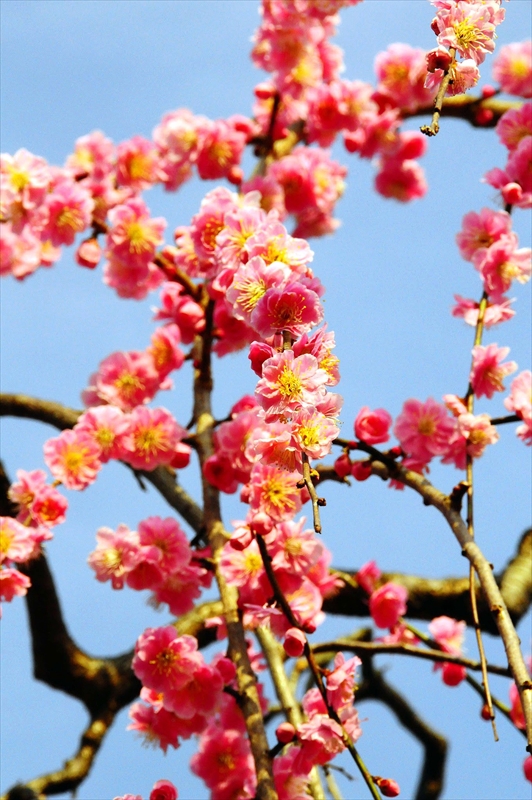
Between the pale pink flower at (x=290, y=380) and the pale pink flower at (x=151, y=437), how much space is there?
122 centimetres

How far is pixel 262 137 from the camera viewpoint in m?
3.74

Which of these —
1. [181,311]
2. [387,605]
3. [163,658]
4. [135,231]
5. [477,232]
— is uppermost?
[135,231]

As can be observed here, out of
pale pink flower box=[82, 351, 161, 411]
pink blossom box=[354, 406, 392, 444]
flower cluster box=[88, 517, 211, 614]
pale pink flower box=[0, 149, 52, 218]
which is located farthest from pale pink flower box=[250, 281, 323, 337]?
pale pink flower box=[0, 149, 52, 218]

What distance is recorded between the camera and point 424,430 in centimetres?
225

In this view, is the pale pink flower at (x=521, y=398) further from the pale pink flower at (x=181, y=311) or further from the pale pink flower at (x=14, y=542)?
the pale pink flower at (x=14, y=542)

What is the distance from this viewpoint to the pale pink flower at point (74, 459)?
2527 millimetres

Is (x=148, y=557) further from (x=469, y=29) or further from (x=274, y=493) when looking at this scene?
(x=469, y=29)

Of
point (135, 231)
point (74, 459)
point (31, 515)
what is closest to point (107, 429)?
point (74, 459)

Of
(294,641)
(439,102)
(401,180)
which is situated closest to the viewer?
(439,102)

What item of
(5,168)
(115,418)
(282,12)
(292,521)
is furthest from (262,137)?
(292,521)

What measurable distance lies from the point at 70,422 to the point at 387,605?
58.2 inches

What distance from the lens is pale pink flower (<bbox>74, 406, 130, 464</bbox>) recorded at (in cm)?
254

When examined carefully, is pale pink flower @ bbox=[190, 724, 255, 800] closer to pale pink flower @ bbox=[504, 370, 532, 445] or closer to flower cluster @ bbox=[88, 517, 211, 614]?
flower cluster @ bbox=[88, 517, 211, 614]

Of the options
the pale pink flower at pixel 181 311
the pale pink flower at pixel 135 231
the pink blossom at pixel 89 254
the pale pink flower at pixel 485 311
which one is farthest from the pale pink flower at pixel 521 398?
the pink blossom at pixel 89 254
